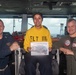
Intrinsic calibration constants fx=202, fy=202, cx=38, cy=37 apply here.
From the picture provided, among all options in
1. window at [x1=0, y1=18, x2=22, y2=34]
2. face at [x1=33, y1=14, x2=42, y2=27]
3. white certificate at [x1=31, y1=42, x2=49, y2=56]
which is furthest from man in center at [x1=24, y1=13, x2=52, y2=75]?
window at [x1=0, y1=18, x2=22, y2=34]

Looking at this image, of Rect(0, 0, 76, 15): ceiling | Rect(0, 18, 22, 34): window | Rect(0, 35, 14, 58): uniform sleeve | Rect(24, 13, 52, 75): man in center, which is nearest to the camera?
Rect(0, 35, 14, 58): uniform sleeve

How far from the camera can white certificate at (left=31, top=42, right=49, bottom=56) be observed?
2.87 meters

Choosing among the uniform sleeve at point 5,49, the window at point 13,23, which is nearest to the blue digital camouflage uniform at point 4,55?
the uniform sleeve at point 5,49

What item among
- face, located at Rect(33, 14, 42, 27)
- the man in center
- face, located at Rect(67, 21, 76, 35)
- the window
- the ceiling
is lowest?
the man in center

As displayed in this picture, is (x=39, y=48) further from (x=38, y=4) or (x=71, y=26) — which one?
(x=38, y=4)

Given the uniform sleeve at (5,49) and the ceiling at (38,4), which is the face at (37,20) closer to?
the uniform sleeve at (5,49)

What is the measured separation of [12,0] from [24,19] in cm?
591

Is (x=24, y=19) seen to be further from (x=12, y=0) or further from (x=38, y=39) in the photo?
(x=38, y=39)

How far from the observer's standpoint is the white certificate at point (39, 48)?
9.41 feet

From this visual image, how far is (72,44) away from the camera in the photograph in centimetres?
279

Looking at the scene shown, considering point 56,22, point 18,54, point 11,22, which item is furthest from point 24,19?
point 18,54

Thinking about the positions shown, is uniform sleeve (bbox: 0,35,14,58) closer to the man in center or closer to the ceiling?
the man in center

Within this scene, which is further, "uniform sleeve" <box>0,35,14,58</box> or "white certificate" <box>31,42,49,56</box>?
"white certificate" <box>31,42,49,56</box>

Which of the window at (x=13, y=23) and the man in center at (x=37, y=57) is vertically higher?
the window at (x=13, y=23)
